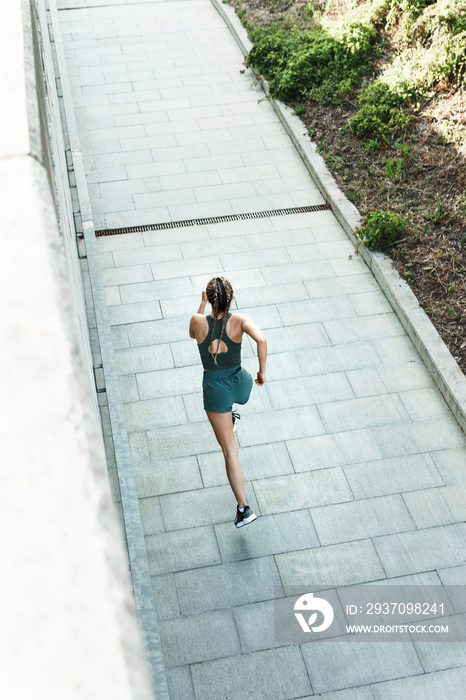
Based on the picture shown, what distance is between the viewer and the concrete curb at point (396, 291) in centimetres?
630

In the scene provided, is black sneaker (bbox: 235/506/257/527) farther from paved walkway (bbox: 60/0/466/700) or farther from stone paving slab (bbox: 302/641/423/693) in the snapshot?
stone paving slab (bbox: 302/641/423/693)

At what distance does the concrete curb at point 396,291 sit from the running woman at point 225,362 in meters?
2.34

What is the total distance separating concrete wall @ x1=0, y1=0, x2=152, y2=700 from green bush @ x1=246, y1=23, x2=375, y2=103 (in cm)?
1036

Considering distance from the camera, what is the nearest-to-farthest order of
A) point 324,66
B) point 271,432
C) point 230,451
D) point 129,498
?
point 129,498
point 230,451
point 271,432
point 324,66

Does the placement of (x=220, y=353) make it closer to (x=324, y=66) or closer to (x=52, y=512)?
(x=52, y=512)

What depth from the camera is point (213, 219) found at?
8.62 meters

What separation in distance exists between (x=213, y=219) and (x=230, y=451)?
450 centimetres

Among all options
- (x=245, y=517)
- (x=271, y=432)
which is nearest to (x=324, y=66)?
(x=271, y=432)

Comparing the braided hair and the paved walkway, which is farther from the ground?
the braided hair

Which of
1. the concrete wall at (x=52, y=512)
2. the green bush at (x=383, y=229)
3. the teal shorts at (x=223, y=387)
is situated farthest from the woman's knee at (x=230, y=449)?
the green bush at (x=383, y=229)

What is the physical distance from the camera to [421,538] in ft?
17.1

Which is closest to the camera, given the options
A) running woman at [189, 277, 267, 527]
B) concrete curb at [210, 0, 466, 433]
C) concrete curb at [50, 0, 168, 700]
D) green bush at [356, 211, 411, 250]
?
concrete curb at [50, 0, 168, 700]

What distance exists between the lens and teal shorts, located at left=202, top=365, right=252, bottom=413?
15.9ft

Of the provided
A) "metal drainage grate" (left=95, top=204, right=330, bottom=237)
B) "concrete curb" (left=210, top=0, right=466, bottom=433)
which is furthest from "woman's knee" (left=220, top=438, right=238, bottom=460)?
"metal drainage grate" (left=95, top=204, right=330, bottom=237)
